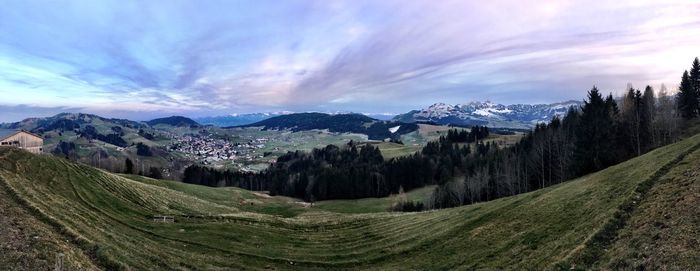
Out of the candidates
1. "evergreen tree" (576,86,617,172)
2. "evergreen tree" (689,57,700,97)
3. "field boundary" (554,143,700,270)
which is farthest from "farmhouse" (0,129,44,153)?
"evergreen tree" (689,57,700,97)

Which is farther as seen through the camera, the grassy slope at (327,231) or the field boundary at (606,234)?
the grassy slope at (327,231)

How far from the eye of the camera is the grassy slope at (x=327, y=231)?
3014cm

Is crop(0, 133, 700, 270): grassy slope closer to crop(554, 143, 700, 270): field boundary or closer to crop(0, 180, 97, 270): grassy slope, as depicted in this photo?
crop(554, 143, 700, 270): field boundary

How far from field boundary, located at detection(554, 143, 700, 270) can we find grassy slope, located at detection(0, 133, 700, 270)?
0.45 m

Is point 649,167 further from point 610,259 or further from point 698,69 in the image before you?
point 698,69

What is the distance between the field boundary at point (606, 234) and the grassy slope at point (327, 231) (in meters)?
0.45

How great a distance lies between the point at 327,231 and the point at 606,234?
4145 cm

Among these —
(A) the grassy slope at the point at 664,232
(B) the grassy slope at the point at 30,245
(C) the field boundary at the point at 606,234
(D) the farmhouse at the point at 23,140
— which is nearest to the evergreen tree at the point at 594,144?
(C) the field boundary at the point at 606,234

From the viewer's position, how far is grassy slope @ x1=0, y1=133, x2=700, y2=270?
30141 millimetres

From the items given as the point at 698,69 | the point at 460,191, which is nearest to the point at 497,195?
the point at 460,191

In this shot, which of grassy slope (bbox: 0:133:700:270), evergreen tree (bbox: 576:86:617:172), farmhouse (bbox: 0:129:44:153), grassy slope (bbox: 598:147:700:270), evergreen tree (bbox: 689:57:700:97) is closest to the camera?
grassy slope (bbox: 598:147:700:270)

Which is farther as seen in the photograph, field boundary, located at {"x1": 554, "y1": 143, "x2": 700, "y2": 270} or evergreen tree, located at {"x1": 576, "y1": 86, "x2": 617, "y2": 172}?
evergreen tree, located at {"x1": 576, "y1": 86, "x2": 617, "y2": 172}

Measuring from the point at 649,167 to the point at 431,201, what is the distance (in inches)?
3507

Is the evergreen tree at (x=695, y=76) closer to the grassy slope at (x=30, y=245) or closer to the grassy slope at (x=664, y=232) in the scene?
the grassy slope at (x=664, y=232)
